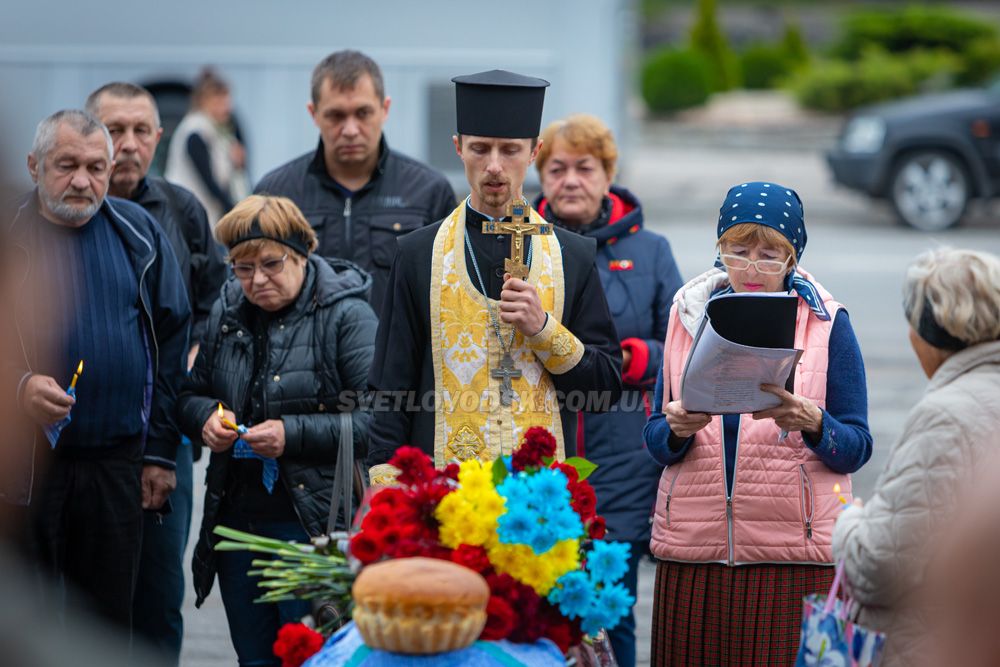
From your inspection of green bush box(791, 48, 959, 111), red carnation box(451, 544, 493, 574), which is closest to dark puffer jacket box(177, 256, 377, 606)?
red carnation box(451, 544, 493, 574)

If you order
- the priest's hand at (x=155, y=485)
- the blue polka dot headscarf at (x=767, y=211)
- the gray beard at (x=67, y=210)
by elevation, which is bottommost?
the priest's hand at (x=155, y=485)

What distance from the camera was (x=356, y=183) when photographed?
6055 millimetres

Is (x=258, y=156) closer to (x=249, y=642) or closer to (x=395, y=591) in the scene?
(x=249, y=642)

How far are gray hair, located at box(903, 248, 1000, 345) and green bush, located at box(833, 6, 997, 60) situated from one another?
29747mm

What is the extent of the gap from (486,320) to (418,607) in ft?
4.41

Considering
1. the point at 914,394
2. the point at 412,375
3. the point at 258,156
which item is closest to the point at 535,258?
the point at 412,375

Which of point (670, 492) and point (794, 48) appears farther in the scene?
point (794, 48)

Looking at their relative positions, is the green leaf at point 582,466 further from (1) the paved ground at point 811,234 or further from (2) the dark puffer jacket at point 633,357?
(2) the dark puffer jacket at point 633,357

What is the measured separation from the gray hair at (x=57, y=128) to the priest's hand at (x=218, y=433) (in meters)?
0.98

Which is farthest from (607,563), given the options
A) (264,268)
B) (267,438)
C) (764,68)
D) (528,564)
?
(764,68)

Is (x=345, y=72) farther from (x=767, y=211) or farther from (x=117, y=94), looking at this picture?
(x=767, y=211)

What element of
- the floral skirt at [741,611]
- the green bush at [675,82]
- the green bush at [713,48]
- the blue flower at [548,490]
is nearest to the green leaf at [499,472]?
the blue flower at [548,490]

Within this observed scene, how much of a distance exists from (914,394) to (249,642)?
6895mm

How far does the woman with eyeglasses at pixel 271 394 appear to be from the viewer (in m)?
4.90
